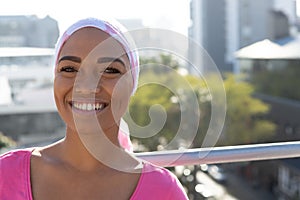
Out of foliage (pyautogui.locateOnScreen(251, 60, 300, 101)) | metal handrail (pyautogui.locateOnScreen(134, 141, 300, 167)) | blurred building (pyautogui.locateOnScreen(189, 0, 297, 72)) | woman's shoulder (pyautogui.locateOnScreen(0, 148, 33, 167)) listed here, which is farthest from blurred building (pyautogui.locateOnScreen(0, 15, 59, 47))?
woman's shoulder (pyautogui.locateOnScreen(0, 148, 33, 167))

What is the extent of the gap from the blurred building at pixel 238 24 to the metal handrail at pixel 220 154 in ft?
26.7

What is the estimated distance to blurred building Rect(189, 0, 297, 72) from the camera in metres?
9.27

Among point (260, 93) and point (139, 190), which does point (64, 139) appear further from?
point (260, 93)

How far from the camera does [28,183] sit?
0.60 metres

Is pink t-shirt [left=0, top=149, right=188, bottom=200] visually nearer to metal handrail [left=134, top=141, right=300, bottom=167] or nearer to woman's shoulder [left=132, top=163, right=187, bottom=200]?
woman's shoulder [left=132, top=163, right=187, bottom=200]

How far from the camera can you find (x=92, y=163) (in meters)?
0.61

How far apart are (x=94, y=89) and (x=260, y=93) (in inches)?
353

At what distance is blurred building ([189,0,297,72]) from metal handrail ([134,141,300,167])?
813 centimetres

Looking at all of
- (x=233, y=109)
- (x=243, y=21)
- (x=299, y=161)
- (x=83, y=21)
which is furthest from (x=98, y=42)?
(x=243, y=21)

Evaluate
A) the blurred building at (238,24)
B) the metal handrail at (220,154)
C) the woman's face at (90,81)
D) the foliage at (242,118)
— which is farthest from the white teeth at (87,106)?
the blurred building at (238,24)

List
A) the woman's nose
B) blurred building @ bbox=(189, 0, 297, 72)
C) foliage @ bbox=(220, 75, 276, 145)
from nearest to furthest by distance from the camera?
the woman's nose, foliage @ bbox=(220, 75, 276, 145), blurred building @ bbox=(189, 0, 297, 72)

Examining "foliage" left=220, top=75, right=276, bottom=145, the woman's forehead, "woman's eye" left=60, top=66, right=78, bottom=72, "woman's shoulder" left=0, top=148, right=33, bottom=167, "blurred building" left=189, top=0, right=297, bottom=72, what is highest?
the woman's forehead

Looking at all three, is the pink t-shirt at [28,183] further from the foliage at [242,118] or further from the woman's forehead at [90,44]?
the foliage at [242,118]

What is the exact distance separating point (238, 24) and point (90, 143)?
9.82 metres
